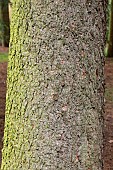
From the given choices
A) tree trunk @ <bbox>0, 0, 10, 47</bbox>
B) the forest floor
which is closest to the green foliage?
the forest floor

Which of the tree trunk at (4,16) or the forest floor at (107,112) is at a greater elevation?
the tree trunk at (4,16)

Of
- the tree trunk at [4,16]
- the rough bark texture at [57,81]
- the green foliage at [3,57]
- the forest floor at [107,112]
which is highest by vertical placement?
the rough bark texture at [57,81]

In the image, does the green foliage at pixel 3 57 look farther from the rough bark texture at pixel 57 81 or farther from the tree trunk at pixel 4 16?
the rough bark texture at pixel 57 81

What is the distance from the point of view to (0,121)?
25.7 ft

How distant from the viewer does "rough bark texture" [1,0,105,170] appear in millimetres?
2279

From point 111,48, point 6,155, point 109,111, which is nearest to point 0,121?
point 109,111

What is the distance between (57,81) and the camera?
2299mm

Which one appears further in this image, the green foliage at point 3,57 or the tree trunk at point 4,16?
the tree trunk at point 4,16

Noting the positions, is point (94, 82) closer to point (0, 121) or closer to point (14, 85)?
point (14, 85)

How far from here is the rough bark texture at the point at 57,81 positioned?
2279mm

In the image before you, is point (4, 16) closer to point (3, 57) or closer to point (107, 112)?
point (3, 57)

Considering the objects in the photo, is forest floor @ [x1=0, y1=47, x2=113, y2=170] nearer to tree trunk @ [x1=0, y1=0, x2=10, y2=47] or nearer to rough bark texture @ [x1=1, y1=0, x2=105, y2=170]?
rough bark texture @ [x1=1, y1=0, x2=105, y2=170]

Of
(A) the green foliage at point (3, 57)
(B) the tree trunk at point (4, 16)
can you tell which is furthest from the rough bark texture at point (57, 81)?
(B) the tree trunk at point (4, 16)

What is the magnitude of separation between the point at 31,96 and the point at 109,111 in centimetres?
735
